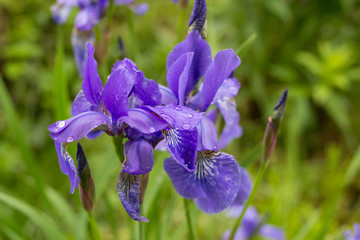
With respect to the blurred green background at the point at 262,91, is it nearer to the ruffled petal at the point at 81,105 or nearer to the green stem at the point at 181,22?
the green stem at the point at 181,22

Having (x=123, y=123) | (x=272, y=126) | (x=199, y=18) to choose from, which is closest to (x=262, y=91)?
(x=272, y=126)

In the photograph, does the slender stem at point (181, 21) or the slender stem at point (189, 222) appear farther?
the slender stem at point (181, 21)

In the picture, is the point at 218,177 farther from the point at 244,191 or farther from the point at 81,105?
the point at 81,105

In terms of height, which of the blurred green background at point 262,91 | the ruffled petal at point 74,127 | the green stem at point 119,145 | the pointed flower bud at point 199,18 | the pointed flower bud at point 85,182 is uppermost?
the pointed flower bud at point 199,18

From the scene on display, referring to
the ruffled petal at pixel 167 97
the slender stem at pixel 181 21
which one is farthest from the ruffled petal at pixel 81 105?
the slender stem at pixel 181 21

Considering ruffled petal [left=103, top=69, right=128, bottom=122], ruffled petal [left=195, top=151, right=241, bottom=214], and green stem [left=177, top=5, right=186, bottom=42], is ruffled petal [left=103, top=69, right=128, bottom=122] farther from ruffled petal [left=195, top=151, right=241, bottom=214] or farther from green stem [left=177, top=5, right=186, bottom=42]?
green stem [left=177, top=5, right=186, bottom=42]

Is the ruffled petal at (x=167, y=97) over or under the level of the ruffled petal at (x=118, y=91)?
under

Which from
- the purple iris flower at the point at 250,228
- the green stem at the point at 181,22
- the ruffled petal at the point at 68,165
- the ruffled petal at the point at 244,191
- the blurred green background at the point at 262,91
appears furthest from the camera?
the blurred green background at the point at 262,91

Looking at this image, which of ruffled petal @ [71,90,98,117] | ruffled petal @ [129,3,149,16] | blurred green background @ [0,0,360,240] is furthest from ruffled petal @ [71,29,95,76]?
blurred green background @ [0,0,360,240]
